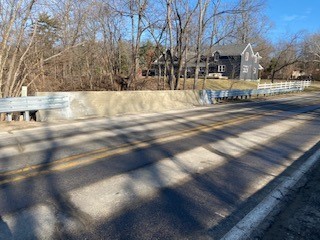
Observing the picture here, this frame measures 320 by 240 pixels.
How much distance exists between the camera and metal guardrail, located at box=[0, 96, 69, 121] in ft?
32.3

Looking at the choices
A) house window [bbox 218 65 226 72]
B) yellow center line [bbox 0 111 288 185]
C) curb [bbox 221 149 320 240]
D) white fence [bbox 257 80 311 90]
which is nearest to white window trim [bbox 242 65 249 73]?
house window [bbox 218 65 226 72]

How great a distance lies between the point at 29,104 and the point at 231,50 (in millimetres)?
55660

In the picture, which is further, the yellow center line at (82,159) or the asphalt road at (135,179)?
the yellow center line at (82,159)

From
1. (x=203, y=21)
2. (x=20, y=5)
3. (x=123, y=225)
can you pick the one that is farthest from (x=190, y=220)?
(x=203, y=21)

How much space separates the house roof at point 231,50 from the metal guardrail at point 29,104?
5303 centimetres

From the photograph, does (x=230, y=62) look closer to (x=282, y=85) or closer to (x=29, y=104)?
(x=282, y=85)

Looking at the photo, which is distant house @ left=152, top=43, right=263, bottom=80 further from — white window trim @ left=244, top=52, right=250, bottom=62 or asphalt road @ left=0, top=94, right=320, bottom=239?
asphalt road @ left=0, top=94, right=320, bottom=239

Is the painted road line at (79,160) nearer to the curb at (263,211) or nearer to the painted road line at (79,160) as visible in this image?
the painted road line at (79,160)

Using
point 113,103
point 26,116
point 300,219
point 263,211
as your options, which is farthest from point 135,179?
point 113,103

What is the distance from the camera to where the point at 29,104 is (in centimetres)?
1045

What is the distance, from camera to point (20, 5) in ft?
39.4

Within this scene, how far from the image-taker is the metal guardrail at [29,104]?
9.86m

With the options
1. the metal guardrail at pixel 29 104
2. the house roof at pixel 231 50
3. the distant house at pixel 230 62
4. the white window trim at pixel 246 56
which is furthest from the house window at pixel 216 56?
the metal guardrail at pixel 29 104

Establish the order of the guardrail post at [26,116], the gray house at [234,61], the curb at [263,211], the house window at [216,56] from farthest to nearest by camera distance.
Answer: the house window at [216,56], the gray house at [234,61], the guardrail post at [26,116], the curb at [263,211]
